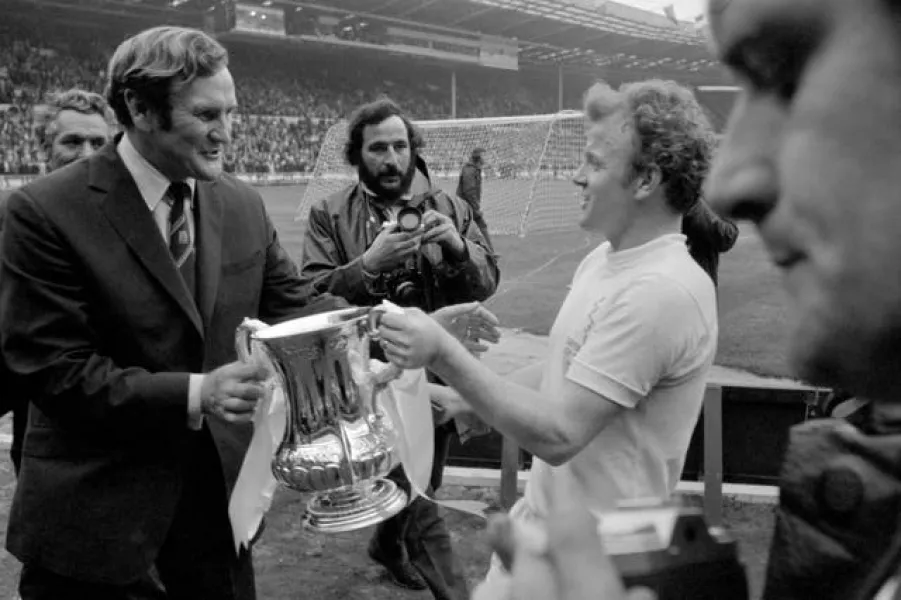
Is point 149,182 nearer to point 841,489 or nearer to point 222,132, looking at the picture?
point 222,132

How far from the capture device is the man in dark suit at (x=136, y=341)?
173 cm

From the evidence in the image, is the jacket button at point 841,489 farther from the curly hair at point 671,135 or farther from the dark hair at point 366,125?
the dark hair at point 366,125

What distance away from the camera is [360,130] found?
3242mm

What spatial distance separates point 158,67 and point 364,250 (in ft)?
4.31

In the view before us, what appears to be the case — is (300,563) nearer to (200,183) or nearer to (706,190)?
(200,183)

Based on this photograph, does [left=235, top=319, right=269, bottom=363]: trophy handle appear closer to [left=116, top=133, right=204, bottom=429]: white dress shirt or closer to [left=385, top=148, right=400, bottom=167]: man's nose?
[left=116, top=133, right=204, bottom=429]: white dress shirt

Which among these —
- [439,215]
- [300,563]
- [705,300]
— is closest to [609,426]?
[705,300]

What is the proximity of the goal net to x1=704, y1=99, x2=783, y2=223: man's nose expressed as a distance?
13379mm

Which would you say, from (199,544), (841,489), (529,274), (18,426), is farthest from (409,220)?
(529,274)

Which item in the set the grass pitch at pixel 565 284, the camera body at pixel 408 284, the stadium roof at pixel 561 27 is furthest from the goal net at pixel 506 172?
the stadium roof at pixel 561 27

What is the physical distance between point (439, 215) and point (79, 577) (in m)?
1.59

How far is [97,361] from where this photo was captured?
5.71 ft

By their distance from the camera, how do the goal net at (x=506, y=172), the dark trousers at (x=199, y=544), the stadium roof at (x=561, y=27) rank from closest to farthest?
the dark trousers at (x=199, y=544), the goal net at (x=506, y=172), the stadium roof at (x=561, y=27)

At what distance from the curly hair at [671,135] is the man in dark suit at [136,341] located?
92cm
